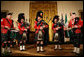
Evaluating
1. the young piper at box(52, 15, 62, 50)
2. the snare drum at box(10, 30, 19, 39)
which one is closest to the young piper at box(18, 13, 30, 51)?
the snare drum at box(10, 30, 19, 39)

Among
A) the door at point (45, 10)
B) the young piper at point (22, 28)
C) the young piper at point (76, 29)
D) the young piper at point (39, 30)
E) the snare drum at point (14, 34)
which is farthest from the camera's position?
the door at point (45, 10)

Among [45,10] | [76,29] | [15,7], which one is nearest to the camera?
[76,29]

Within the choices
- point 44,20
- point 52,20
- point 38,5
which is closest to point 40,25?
point 44,20

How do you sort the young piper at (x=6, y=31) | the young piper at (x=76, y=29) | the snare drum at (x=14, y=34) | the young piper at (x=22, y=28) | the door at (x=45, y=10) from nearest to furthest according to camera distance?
1. the young piper at (x=76, y=29)
2. the young piper at (x=6, y=31)
3. the snare drum at (x=14, y=34)
4. the young piper at (x=22, y=28)
5. the door at (x=45, y=10)

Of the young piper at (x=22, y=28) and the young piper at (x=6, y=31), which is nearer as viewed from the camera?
the young piper at (x=6, y=31)

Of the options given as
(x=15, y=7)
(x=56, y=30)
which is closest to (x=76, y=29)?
(x=56, y=30)

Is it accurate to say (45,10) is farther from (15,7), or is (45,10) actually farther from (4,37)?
(4,37)

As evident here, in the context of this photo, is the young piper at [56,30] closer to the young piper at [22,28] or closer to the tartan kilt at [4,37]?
the young piper at [22,28]

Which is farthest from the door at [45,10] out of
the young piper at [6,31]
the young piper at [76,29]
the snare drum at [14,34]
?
the young piper at [76,29]

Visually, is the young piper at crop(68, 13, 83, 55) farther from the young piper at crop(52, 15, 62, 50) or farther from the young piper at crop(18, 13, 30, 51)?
A: the young piper at crop(18, 13, 30, 51)

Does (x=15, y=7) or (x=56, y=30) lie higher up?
(x=15, y=7)

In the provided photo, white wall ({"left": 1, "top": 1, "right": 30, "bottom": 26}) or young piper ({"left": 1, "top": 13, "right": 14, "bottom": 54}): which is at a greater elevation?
white wall ({"left": 1, "top": 1, "right": 30, "bottom": 26})

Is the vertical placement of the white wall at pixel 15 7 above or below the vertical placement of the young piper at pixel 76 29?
above

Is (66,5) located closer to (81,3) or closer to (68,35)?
(81,3)
